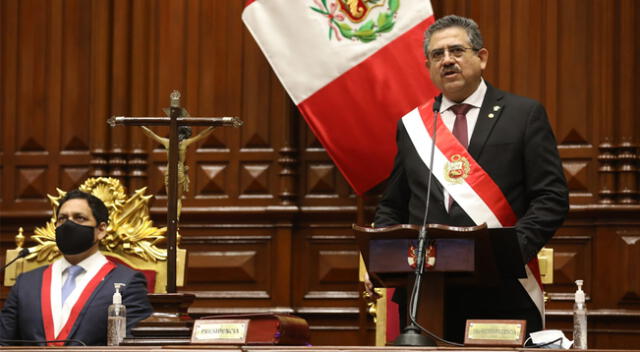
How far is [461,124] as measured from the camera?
3389 mm

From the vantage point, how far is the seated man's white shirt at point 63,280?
3.90 m

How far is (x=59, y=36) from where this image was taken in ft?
19.0

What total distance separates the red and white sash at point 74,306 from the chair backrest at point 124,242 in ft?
0.73

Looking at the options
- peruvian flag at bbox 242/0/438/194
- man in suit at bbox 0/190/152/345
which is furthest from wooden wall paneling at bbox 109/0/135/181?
man in suit at bbox 0/190/152/345

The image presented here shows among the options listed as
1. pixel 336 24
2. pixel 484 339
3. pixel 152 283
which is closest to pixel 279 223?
pixel 336 24

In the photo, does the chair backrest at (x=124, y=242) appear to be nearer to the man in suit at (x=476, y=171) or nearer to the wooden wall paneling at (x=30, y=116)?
the man in suit at (x=476, y=171)

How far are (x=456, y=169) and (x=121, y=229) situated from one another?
156cm

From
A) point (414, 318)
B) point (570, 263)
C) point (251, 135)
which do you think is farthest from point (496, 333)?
point (251, 135)

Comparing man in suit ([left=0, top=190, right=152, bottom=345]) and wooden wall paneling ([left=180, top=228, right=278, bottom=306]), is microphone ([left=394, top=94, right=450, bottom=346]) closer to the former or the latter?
man in suit ([left=0, top=190, right=152, bottom=345])

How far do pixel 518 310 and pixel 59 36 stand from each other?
11.1 feet

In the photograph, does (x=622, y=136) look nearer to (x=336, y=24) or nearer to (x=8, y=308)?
(x=336, y=24)

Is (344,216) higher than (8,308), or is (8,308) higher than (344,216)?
(344,216)

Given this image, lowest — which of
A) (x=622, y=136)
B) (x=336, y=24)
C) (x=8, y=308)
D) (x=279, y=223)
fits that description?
(x=8, y=308)

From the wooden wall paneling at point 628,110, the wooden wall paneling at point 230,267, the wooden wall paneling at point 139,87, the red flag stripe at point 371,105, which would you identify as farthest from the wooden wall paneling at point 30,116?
the wooden wall paneling at point 628,110
